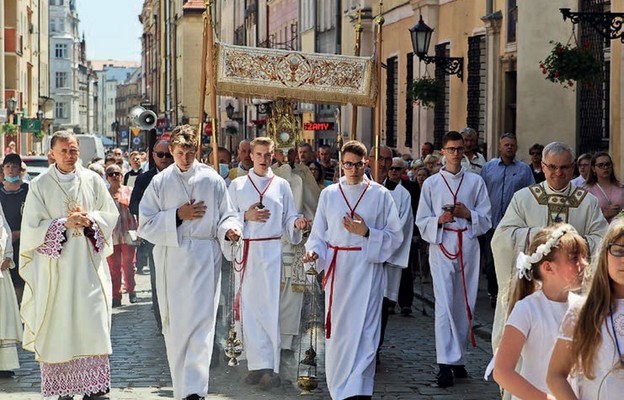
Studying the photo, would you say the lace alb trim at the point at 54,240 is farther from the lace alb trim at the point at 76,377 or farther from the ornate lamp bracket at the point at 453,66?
the ornate lamp bracket at the point at 453,66

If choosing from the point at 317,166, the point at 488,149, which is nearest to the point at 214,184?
the point at 317,166

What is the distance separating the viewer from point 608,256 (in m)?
5.21

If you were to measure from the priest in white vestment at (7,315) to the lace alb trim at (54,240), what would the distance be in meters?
0.98

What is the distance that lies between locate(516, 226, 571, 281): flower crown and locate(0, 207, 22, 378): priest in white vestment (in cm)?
621

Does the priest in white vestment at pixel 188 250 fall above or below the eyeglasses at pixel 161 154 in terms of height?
below

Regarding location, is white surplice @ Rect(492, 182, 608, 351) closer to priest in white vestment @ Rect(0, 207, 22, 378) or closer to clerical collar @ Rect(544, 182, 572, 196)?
clerical collar @ Rect(544, 182, 572, 196)

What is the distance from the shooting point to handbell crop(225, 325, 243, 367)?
466 inches

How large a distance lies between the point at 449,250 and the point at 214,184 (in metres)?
2.18

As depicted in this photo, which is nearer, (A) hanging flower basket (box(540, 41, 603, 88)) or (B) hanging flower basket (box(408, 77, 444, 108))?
(A) hanging flower basket (box(540, 41, 603, 88))

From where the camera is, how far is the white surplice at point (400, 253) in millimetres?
11133

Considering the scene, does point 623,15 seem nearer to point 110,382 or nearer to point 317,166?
point 317,166

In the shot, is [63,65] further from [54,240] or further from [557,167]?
[557,167]

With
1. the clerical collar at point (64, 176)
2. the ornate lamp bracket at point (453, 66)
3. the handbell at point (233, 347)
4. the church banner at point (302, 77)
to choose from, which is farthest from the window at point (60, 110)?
the clerical collar at point (64, 176)

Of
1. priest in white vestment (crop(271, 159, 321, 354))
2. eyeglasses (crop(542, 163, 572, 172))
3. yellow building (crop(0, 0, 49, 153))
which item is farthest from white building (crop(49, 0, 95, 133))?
eyeglasses (crop(542, 163, 572, 172))
